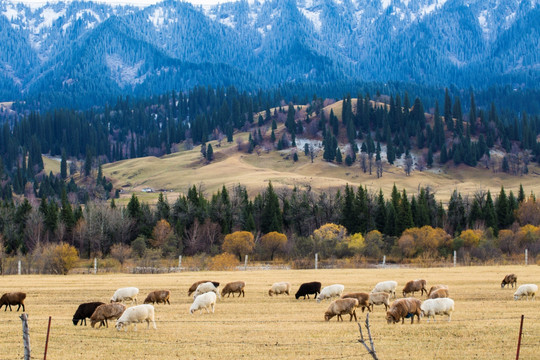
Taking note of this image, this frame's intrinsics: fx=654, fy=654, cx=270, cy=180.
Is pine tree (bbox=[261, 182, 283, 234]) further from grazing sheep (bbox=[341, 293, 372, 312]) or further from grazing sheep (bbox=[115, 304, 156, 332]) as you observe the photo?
grazing sheep (bbox=[115, 304, 156, 332])

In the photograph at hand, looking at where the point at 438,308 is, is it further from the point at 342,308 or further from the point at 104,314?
the point at 104,314

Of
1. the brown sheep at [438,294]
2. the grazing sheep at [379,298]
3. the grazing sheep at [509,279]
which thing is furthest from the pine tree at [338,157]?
the grazing sheep at [379,298]

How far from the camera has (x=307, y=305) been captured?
103ft

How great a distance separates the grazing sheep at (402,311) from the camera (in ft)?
80.8

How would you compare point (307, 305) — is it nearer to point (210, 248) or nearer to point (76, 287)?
point (76, 287)

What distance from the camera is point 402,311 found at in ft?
80.9

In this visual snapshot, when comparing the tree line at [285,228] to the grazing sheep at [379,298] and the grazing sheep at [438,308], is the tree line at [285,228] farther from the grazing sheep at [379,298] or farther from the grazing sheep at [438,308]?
the grazing sheep at [438,308]

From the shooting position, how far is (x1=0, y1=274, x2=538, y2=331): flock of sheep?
81.1ft

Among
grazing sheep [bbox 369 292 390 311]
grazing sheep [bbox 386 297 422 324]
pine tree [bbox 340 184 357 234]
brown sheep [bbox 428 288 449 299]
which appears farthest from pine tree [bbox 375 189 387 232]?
grazing sheep [bbox 386 297 422 324]

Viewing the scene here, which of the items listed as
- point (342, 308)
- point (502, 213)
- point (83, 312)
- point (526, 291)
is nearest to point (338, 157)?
point (502, 213)

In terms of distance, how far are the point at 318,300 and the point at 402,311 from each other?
27.3 ft

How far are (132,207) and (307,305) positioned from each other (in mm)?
70667

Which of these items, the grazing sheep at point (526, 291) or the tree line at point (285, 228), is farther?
the tree line at point (285, 228)

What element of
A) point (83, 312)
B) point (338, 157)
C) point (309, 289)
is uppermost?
point (338, 157)
